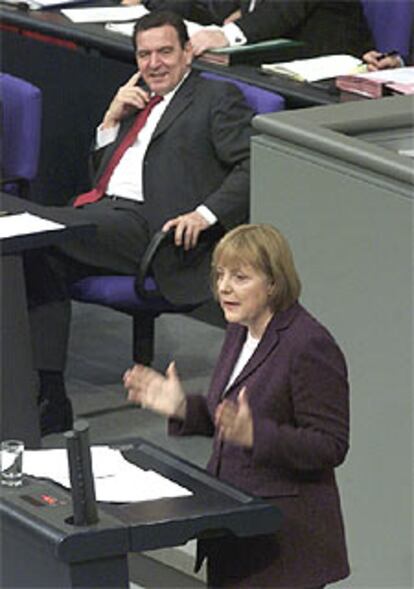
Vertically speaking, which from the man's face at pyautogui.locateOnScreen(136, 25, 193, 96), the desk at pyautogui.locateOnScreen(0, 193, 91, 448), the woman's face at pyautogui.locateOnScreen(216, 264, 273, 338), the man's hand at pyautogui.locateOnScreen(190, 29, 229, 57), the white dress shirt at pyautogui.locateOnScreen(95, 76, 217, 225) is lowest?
the desk at pyautogui.locateOnScreen(0, 193, 91, 448)

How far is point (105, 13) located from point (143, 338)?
189 cm

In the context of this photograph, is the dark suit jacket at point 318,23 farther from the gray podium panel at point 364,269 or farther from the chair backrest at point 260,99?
the gray podium panel at point 364,269

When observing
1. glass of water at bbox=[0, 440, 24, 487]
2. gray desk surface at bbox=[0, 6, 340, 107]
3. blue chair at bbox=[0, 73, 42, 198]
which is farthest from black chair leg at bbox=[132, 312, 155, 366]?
glass of water at bbox=[0, 440, 24, 487]

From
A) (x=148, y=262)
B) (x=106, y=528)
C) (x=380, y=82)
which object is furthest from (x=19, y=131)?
(x=106, y=528)

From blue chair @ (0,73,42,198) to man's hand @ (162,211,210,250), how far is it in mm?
726

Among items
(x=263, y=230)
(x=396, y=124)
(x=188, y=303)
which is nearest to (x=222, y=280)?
(x=263, y=230)

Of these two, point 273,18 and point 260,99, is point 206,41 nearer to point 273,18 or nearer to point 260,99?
point 273,18

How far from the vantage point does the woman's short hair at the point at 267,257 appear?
4191 millimetres

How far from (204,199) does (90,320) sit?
1.24 metres

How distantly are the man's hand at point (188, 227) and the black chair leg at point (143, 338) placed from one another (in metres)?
0.45

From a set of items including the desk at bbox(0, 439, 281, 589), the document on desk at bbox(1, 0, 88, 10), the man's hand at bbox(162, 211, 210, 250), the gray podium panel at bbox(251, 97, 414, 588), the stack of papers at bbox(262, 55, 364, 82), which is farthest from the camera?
the document on desk at bbox(1, 0, 88, 10)

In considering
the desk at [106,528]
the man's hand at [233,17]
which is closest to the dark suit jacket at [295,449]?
the desk at [106,528]

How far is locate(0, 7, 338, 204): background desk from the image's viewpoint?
791 cm

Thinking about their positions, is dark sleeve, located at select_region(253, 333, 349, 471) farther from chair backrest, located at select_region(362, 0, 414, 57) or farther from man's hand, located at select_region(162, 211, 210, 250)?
chair backrest, located at select_region(362, 0, 414, 57)
